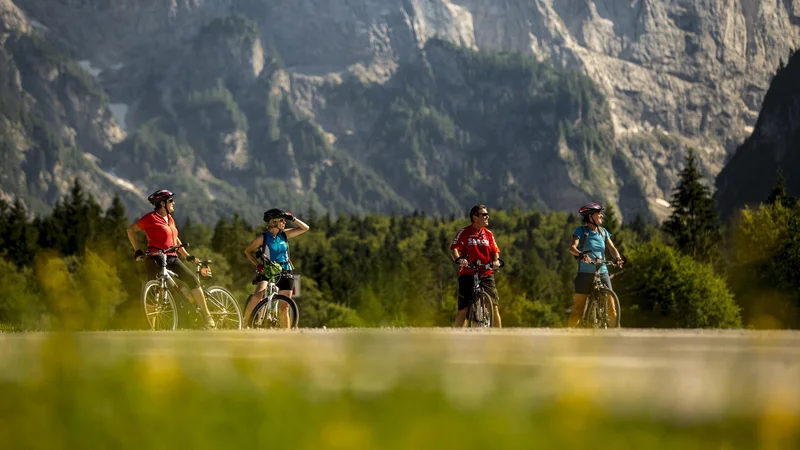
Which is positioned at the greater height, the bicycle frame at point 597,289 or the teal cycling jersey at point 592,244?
the teal cycling jersey at point 592,244

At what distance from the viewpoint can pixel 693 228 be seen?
140625mm

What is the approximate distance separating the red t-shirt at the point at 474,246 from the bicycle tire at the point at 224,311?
13.7ft

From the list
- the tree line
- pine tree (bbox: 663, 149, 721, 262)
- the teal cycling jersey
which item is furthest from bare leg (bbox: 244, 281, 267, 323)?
pine tree (bbox: 663, 149, 721, 262)

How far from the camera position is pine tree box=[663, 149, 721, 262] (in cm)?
13950

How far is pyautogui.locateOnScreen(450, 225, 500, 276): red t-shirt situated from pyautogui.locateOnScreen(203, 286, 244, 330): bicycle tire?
416 centimetres

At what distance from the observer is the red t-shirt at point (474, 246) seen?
78.7 ft

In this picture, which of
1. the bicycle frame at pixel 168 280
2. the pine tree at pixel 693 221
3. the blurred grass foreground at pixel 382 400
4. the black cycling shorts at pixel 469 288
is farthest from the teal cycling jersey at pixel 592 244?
the pine tree at pixel 693 221

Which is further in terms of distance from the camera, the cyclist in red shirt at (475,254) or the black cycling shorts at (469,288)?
the black cycling shorts at (469,288)

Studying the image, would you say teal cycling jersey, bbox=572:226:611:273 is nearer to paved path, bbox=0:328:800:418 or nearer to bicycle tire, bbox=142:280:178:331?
bicycle tire, bbox=142:280:178:331

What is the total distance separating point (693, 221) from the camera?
140875 mm

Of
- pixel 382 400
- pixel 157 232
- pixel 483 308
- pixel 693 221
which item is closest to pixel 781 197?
pixel 693 221

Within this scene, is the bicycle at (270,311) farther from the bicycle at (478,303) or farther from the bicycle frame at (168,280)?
the bicycle at (478,303)

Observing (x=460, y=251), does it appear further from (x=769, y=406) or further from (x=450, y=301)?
→ (x=450, y=301)

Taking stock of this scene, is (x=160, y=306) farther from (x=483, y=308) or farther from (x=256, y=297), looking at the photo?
(x=483, y=308)
